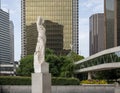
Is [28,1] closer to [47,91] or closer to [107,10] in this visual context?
[107,10]

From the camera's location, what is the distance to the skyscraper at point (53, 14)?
548ft

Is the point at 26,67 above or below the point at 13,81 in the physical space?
above

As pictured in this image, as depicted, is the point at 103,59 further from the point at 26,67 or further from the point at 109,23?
the point at 109,23

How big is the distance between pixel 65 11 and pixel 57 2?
5787 mm

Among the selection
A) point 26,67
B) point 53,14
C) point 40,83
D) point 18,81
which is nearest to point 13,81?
point 18,81

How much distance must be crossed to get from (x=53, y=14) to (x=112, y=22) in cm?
4872

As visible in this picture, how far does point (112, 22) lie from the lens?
125312mm

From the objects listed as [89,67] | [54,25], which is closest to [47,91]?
[89,67]

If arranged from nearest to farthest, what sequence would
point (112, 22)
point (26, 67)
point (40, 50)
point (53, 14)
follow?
point (40, 50) → point (26, 67) → point (112, 22) → point (53, 14)

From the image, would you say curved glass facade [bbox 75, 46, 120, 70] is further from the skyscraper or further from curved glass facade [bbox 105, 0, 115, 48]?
the skyscraper

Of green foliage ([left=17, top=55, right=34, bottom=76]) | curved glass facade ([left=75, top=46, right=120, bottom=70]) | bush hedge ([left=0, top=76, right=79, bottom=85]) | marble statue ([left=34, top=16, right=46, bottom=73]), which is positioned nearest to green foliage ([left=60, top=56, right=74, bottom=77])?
curved glass facade ([left=75, top=46, right=120, bottom=70])

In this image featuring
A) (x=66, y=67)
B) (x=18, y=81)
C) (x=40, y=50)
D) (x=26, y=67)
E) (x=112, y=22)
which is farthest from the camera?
(x=112, y=22)

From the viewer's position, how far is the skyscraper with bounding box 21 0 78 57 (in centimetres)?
16700

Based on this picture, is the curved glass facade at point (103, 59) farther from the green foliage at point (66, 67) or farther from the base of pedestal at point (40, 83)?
the base of pedestal at point (40, 83)
